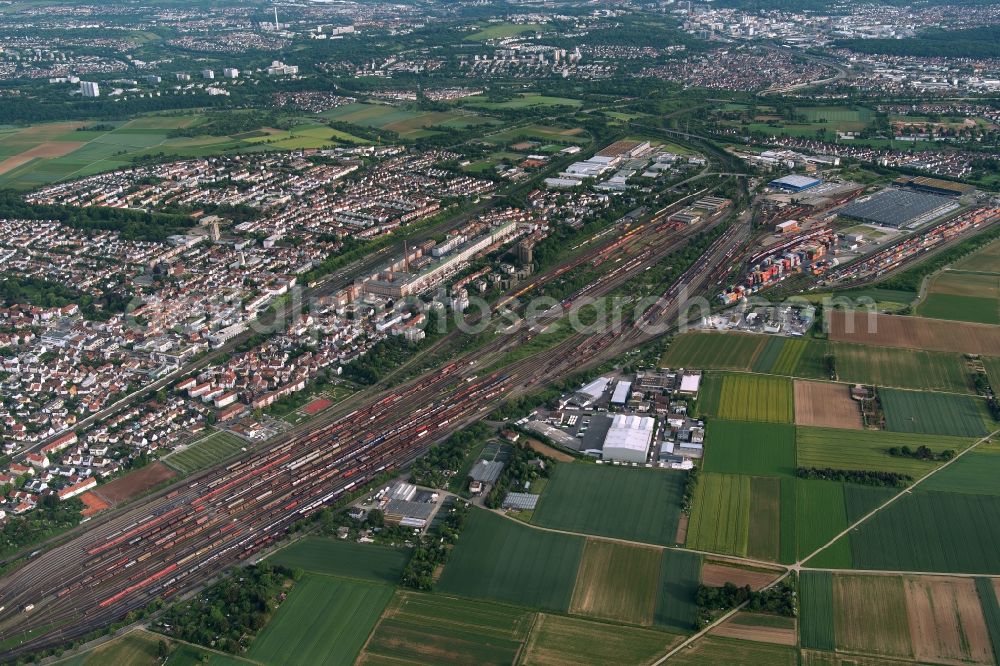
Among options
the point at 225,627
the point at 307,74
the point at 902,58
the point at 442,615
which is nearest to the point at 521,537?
the point at 442,615

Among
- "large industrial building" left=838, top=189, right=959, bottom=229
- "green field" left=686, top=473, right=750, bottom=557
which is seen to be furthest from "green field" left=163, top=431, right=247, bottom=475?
"large industrial building" left=838, top=189, right=959, bottom=229

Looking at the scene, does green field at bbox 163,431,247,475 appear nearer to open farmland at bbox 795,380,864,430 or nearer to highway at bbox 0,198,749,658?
highway at bbox 0,198,749,658

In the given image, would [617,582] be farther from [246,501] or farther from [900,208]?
[900,208]

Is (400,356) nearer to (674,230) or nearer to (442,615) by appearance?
(442,615)

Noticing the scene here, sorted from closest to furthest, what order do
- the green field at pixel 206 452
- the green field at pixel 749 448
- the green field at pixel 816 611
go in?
the green field at pixel 816 611
the green field at pixel 749 448
the green field at pixel 206 452

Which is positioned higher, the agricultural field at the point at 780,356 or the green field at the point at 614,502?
the agricultural field at the point at 780,356

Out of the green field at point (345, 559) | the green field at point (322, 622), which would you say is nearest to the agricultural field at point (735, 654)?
the green field at point (322, 622)

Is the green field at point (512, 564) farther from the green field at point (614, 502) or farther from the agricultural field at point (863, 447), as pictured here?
the agricultural field at point (863, 447)
